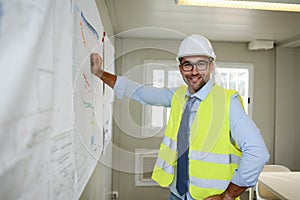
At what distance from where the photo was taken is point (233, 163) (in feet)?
4.53

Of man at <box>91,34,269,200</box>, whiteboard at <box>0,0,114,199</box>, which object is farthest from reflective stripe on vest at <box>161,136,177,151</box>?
whiteboard at <box>0,0,114,199</box>

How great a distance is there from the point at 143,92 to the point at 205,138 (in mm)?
408

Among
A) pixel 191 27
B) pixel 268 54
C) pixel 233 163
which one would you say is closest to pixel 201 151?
pixel 233 163

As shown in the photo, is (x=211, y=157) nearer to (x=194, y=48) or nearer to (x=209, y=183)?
(x=209, y=183)

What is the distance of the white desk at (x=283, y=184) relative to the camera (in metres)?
2.02

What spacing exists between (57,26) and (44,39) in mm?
126

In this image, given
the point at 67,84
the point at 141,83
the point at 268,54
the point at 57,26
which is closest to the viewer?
the point at 57,26

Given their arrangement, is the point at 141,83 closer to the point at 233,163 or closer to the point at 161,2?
the point at 233,163

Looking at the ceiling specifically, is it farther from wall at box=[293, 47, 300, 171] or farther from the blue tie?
the blue tie

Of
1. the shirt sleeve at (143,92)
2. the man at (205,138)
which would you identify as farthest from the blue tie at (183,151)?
the shirt sleeve at (143,92)

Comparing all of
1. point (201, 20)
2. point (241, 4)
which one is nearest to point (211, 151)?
point (241, 4)

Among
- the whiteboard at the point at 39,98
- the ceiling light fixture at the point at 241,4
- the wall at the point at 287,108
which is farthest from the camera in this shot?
the wall at the point at 287,108

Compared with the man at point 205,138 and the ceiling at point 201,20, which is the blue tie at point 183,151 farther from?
the ceiling at point 201,20

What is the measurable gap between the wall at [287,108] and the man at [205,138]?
252 cm
